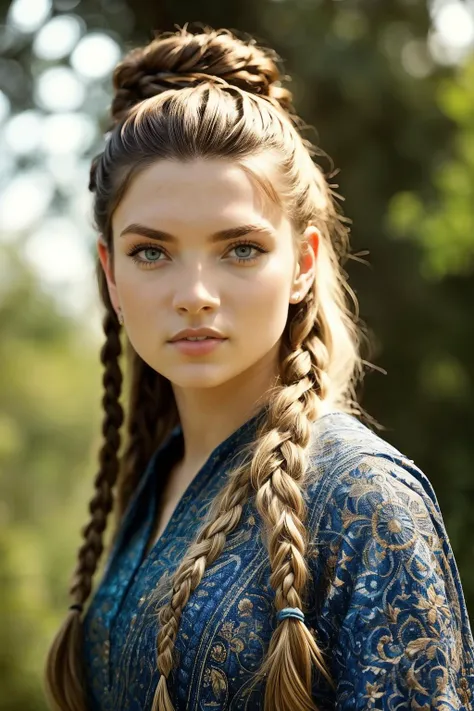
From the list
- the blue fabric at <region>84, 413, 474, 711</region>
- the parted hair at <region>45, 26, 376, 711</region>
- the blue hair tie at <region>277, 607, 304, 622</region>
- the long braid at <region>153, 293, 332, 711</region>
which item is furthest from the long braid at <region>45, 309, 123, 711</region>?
the blue hair tie at <region>277, 607, 304, 622</region>

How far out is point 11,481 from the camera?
11344mm

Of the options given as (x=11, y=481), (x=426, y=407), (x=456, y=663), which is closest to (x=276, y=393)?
(x=456, y=663)

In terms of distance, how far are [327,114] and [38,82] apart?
61.1 inches

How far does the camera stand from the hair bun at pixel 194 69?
2041mm

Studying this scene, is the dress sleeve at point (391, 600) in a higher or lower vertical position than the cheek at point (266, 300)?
lower

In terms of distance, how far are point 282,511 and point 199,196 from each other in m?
0.57

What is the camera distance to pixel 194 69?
205cm

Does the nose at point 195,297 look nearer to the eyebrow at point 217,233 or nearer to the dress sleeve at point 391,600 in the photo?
the eyebrow at point 217,233

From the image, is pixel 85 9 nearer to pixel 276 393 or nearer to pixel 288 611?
pixel 276 393

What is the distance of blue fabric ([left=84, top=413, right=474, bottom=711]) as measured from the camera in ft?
4.81

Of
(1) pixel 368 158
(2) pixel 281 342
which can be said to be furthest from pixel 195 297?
(1) pixel 368 158

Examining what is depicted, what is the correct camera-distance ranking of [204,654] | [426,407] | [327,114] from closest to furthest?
[204,654] < [426,407] < [327,114]

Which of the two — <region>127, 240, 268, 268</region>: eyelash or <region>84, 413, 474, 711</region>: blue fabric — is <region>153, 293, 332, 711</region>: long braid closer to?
<region>84, 413, 474, 711</region>: blue fabric

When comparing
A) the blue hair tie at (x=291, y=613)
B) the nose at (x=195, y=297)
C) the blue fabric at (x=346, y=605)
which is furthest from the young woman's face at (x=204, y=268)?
the blue hair tie at (x=291, y=613)
